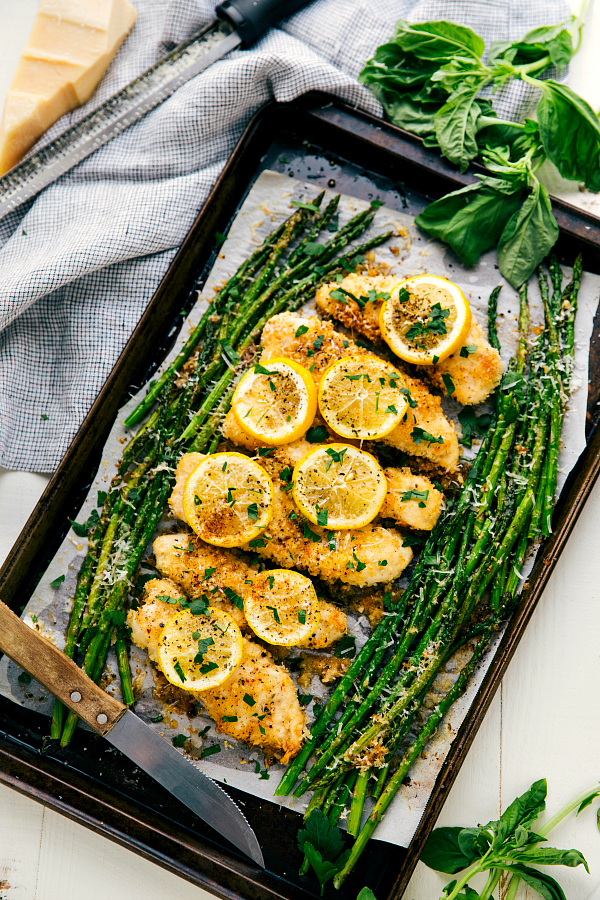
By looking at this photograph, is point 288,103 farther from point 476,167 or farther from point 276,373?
point 276,373

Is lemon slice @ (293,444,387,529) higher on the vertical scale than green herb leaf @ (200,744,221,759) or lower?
higher

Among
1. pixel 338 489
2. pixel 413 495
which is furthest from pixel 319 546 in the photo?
pixel 413 495

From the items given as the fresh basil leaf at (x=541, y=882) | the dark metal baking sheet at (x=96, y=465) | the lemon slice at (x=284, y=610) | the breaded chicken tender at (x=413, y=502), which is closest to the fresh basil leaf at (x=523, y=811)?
the fresh basil leaf at (x=541, y=882)

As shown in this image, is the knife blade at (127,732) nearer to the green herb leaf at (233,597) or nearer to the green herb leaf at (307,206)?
the green herb leaf at (233,597)

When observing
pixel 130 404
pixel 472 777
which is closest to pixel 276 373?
pixel 130 404

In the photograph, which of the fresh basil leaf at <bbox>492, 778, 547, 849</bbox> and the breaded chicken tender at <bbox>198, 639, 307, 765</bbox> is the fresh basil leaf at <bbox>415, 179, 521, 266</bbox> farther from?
the fresh basil leaf at <bbox>492, 778, 547, 849</bbox>

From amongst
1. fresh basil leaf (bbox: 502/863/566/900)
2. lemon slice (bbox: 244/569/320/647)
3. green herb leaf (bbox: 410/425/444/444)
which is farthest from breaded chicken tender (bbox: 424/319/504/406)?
fresh basil leaf (bbox: 502/863/566/900)
